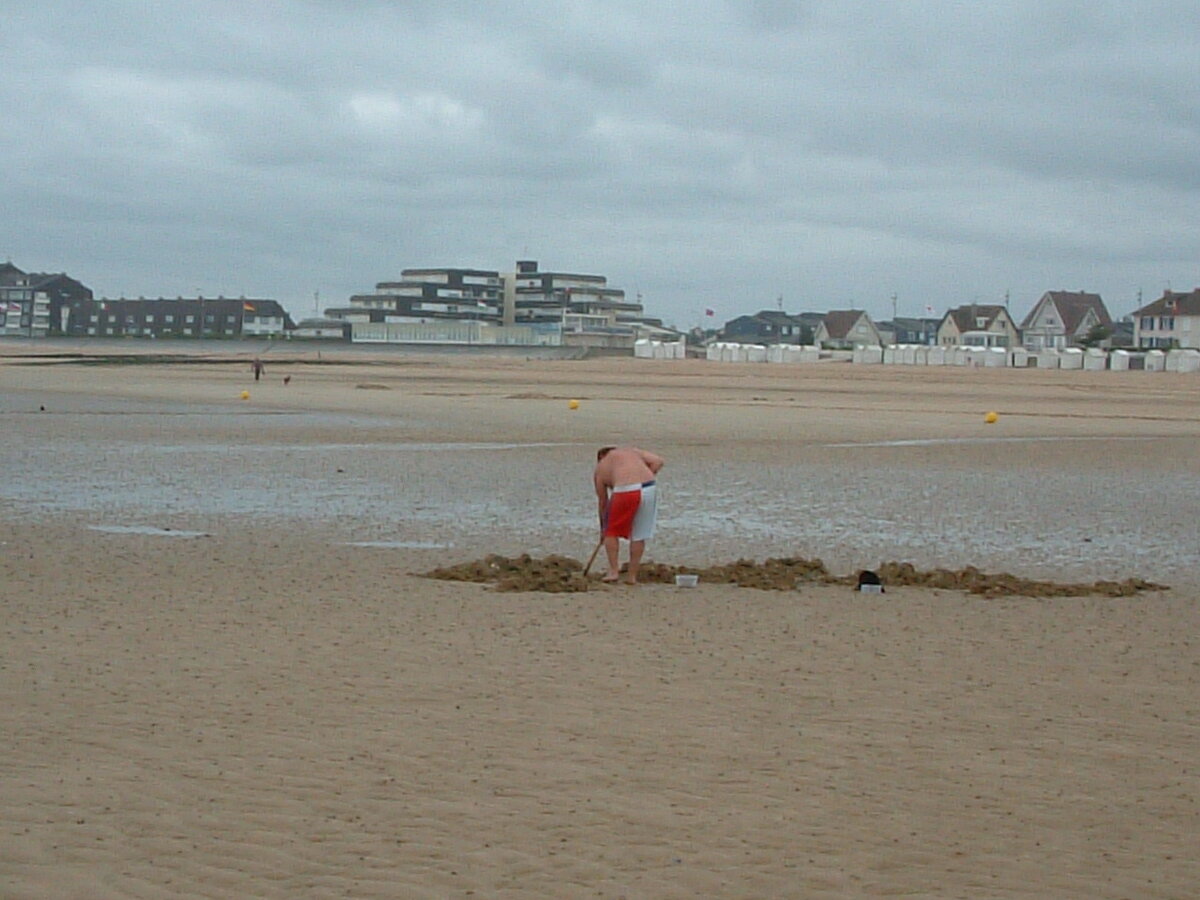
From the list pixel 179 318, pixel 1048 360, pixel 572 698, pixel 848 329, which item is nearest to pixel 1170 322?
pixel 1048 360

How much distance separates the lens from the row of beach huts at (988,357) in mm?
85688

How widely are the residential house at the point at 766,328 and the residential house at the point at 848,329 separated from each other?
16026 millimetres

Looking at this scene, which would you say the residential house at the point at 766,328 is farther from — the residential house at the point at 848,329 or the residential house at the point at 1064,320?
the residential house at the point at 1064,320

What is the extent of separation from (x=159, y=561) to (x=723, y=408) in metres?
29.0

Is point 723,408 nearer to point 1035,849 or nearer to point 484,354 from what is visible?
point 1035,849

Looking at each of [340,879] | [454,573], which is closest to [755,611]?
[454,573]

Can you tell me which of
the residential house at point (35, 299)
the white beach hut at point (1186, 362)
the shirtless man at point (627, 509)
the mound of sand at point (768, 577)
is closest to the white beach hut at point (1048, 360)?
the white beach hut at point (1186, 362)

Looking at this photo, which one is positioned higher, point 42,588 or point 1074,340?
point 1074,340

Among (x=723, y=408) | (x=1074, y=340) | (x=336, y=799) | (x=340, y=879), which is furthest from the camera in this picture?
(x=1074, y=340)

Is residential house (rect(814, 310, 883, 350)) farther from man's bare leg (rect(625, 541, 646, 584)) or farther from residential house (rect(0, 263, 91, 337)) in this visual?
man's bare leg (rect(625, 541, 646, 584))

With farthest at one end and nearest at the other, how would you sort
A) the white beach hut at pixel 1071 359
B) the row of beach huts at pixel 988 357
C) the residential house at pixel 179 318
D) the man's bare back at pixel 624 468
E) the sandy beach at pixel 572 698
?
the residential house at pixel 179 318 < the white beach hut at pixel 1071 359 < the row of beach huts at pixel 988 357 < the man's bare back at pixel 624 468 < the sandy beach at pixel 572 698

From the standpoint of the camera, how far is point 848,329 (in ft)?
468

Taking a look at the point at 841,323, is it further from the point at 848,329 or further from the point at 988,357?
the point at 988,357

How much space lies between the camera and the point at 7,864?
5.47 m
